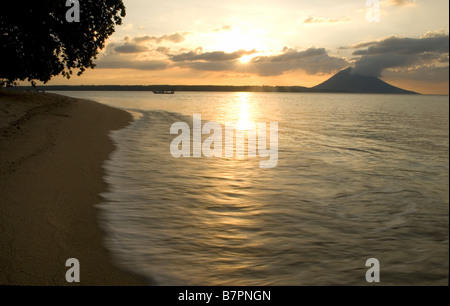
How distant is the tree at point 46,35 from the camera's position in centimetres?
2469

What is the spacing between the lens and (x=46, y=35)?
26016 millimetres

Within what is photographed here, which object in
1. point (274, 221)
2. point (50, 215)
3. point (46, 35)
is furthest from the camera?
point (46, 35)

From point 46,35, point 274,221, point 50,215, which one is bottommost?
point 274,221

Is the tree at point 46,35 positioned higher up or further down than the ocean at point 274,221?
higher up

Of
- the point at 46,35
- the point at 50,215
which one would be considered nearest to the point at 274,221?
the point at 50,215

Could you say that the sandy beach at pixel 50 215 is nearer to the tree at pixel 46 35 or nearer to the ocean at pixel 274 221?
the ocean at pixel 274 221

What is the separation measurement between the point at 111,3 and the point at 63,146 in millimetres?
16760

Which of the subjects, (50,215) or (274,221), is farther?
(274,221)

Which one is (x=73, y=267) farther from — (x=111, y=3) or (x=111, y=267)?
(x=111, y=3)

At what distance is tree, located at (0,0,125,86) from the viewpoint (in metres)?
24.7

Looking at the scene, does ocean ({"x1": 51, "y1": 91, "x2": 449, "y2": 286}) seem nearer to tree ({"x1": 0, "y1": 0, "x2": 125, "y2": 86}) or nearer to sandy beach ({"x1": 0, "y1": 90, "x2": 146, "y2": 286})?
sandy beach ({"x1": 0, "y1": 90, "x2": 146, "y2": 286})

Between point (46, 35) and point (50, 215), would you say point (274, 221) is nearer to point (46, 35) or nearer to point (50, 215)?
point (50, 215)

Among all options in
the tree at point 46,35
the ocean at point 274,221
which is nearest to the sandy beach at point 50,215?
the ocean at point 274,221

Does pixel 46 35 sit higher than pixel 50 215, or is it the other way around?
pixel 46 35
